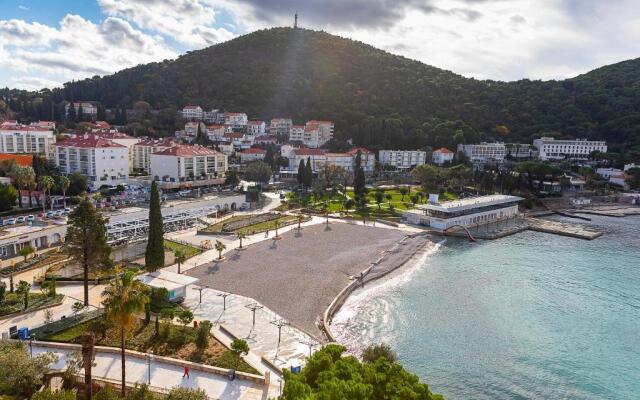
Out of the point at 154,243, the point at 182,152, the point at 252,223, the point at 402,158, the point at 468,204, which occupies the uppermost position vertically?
the point at 182,152

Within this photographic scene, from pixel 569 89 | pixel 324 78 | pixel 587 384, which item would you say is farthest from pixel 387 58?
pixel 587 384

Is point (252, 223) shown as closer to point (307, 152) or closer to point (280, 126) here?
point (307, 152)

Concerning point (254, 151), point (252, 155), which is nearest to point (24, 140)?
point (252, 155)

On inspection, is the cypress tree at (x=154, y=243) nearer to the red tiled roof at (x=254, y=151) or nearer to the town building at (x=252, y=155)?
the town building at (x=252, y=155)

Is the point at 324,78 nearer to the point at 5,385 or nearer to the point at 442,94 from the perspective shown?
the point at 442,94

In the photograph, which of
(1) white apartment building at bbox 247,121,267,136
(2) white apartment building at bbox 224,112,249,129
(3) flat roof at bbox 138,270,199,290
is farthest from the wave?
(2) white apartment building at bbox 224,112,249,129

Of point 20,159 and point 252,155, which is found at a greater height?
point 252,155

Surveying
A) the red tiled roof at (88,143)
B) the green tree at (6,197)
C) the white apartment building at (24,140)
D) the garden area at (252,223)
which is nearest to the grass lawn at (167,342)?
the garden area at (252,223)
